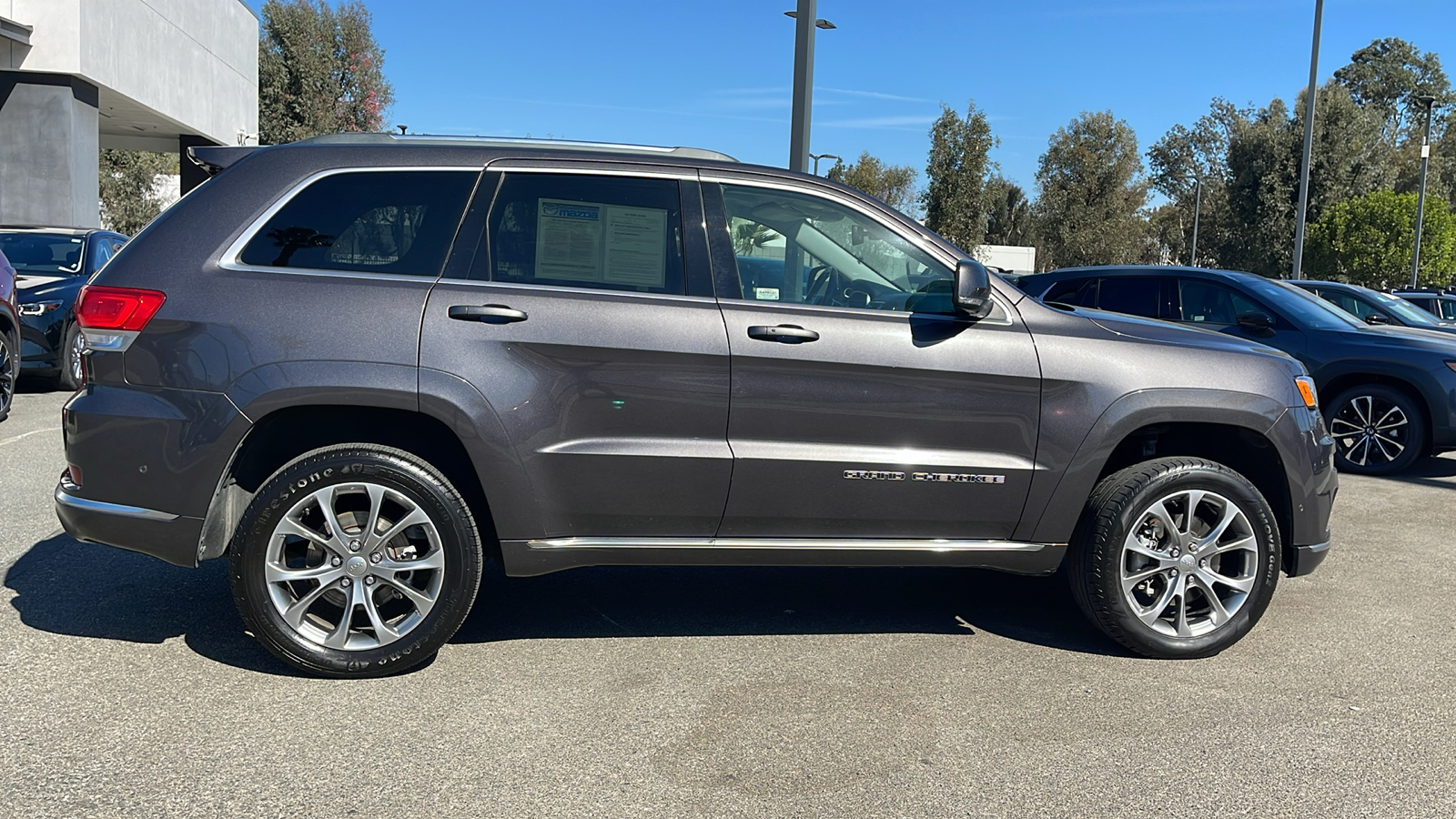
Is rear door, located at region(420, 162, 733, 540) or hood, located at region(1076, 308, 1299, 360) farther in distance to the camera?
hood, located at region(1076, 308, 1299, 360)

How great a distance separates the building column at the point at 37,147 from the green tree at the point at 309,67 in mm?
18737

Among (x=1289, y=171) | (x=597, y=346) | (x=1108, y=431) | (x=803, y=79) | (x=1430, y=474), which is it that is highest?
(x=1289, y=171)

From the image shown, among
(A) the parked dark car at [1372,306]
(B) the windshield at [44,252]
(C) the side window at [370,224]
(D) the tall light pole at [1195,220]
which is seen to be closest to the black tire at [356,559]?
(C) the side window at [370,224]

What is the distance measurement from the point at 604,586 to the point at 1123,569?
2281 millimetres

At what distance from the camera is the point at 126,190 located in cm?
4091

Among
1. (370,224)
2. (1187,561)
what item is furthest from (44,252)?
(1187,561)

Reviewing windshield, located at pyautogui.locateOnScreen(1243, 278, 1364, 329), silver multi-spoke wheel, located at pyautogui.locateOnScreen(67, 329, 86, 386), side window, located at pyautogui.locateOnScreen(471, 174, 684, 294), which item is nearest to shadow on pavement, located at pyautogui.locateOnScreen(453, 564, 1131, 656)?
side window, located at pyautogui.locateOnScreen(471, 174, 684, 294)

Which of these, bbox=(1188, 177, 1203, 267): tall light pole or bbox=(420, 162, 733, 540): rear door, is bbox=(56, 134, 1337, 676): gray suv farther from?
bbox=(1188, 177, 1203, 267): tall light pole

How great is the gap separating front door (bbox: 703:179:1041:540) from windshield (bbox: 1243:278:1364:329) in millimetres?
6336

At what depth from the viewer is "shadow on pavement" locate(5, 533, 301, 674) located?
443 cm

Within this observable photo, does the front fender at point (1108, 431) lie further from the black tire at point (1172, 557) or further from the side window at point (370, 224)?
the side window at point (370, 224)

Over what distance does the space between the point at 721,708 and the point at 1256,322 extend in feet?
23.2

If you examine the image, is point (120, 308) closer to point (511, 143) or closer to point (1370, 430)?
point (511, 143)

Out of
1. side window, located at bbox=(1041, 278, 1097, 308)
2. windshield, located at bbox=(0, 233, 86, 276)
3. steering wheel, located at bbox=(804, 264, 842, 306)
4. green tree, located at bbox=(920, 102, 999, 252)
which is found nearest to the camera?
steering wheel, located at bbox=(804, 264, 842, 306)
